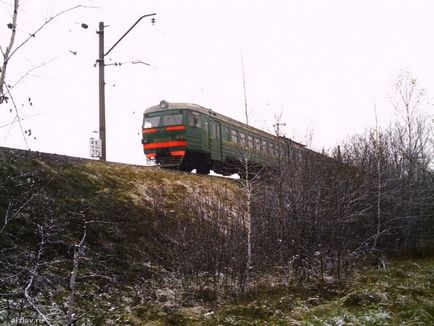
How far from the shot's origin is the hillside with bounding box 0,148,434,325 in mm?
6398

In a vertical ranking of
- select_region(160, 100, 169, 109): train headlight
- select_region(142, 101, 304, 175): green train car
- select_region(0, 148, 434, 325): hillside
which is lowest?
select_region(0, 148, 434, 325): hillside

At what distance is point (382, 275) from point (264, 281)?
3.32 metres

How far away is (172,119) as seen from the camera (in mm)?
16406

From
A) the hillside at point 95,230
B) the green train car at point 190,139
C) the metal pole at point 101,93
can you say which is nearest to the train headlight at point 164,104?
the green train car at point 190,139

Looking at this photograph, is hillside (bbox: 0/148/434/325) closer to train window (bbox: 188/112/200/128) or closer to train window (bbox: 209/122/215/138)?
train window (bbox: 188/112/200/128)

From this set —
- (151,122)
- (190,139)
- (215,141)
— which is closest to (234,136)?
(215,141)

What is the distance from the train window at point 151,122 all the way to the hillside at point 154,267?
16.0 feet

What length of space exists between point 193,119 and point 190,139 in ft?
2.73

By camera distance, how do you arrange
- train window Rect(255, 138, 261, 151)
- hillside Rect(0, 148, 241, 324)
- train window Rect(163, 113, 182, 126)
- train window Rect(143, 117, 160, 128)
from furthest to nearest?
train window Rect(255, 138, 261, 151)
train window Rect(143, 117, 160, 128)
train window Rect(163, 113, 182, 126)
hillside Rect(0, 148, 241, 324)

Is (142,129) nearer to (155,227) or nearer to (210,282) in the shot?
(155,227)

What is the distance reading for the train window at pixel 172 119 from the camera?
1620cm

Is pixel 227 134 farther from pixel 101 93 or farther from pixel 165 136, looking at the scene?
pixel 101 93

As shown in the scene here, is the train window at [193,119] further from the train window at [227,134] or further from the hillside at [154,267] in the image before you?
the hillside at [154,267]

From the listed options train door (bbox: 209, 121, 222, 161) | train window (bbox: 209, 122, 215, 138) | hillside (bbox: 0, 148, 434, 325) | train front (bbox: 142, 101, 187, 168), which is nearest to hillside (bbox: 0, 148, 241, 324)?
hillside (bbox: 0, 148, 434, 325)
